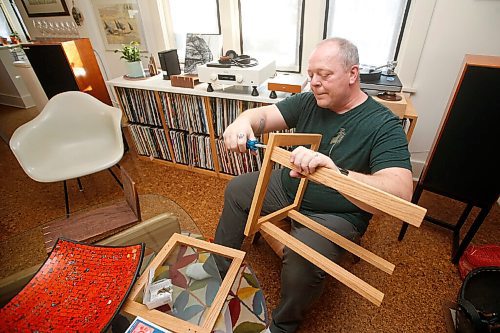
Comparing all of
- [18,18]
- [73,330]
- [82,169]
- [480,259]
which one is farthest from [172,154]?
[18,18]

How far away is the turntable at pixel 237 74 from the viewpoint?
1643mm

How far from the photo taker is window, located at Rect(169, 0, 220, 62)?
217cm

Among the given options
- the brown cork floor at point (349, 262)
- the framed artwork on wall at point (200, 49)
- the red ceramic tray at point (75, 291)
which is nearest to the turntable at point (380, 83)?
the brown cork floor at point (349, 262)

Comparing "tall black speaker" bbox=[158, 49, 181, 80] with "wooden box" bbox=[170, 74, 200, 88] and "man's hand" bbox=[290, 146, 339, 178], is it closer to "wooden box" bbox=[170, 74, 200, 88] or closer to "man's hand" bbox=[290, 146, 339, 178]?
"wooden box" bbox=[170, 74, 200, 88]

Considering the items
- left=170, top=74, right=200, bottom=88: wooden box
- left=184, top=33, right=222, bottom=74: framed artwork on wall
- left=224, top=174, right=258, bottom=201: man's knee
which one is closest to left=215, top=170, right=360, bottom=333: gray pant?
left=224, top=174, right=258, bottom=201: man's knee

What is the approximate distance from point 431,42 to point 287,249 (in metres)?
1.61

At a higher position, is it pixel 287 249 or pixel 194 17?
pixel 194 17

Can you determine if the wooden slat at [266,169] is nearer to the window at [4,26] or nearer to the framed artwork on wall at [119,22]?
the framed artwork on wall at [119,22]

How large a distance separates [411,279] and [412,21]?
1556 mm

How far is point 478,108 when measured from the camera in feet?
3.59

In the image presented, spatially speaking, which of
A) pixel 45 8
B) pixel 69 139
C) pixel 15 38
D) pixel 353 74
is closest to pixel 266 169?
pixel 353 74

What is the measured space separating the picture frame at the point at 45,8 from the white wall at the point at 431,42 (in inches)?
52.3

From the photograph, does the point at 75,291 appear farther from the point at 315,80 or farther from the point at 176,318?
the point at 315,80

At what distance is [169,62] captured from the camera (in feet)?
6.68
